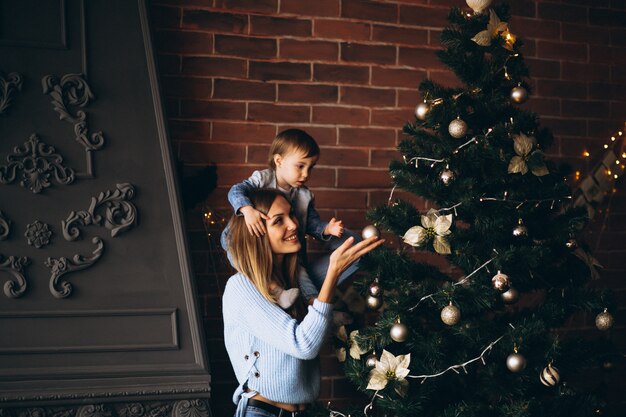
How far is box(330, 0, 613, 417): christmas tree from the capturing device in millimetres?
2270

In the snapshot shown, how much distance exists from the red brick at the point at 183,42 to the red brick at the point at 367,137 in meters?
0.74

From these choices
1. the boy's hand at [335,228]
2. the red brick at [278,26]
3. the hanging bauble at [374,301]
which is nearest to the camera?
the hanging bauble at [374,301]

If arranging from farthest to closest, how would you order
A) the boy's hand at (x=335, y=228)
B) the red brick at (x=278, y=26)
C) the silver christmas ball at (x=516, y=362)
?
1. the red brick at (x=278, y=26)
2. the boy's hand at (x=335, y=228)
3. the silver christmas ball at (x=516, y=362)

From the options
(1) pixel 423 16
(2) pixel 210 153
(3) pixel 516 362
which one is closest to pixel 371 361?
(3) pixel 516 362

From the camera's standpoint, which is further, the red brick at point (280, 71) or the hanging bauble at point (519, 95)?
the red brick at point (280, 71)

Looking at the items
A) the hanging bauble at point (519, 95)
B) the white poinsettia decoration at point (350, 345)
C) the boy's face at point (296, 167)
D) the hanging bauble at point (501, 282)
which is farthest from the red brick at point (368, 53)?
A: the hanging bauble at point (501, 282)

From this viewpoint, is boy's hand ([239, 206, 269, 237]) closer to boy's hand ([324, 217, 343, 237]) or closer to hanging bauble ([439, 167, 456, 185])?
boy's hand ([324, 217, 343, 237])

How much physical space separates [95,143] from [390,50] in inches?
60.5

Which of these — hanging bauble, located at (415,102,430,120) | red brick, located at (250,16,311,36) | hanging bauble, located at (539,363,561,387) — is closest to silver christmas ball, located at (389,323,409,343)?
hanging bauble, located at (539,363,561,387)

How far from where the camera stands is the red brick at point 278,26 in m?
3.19

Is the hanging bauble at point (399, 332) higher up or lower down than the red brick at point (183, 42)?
lower down

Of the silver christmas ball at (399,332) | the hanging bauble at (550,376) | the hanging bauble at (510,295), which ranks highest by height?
the hanging bauble at (510,295)

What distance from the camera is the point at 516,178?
2357mm

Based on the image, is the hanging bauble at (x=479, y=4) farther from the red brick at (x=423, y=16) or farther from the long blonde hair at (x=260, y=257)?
the red brick at (x=423, y=16)
